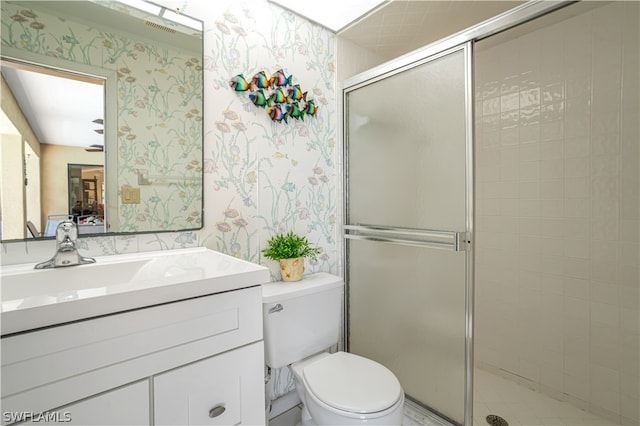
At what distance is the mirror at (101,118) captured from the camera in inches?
42.6

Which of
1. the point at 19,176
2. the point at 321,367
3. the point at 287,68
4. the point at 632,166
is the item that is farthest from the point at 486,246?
the point at 19,176

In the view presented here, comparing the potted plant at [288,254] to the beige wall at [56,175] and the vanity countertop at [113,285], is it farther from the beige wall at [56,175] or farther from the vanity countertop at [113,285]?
the beige wall at [56,175]

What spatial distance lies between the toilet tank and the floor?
0.50m

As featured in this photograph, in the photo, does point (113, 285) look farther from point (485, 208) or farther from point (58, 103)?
point (485, 208)

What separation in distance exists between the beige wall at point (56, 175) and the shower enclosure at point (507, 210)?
1.37m

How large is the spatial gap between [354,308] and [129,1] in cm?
188

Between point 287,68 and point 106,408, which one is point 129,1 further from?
point 106,408

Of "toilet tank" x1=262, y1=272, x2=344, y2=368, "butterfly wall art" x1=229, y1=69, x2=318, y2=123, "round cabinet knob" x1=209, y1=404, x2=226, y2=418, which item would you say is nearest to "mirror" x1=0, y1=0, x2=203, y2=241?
"butterfly wall art" x1=229, y1=69, x2=318, y2=123

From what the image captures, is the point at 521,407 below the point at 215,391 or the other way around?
below

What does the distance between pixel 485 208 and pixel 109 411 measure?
7.69ft

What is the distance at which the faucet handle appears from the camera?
1.07 meters

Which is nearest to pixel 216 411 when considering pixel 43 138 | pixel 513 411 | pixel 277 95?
pixel 43 138

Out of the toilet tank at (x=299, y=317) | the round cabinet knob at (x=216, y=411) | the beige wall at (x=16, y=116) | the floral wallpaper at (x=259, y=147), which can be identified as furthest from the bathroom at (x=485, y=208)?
the round cabinet knob at (x=216, y=411)

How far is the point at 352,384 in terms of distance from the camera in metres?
1.35
